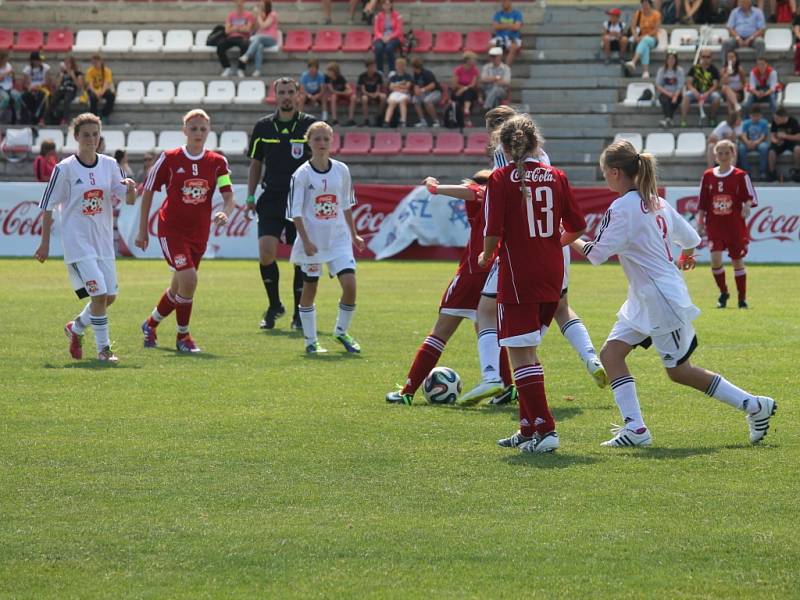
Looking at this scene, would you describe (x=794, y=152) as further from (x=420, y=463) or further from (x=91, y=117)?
(x=420, y=463)

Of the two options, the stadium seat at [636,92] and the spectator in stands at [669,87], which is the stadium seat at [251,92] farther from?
the spectator in stands at [669,87]

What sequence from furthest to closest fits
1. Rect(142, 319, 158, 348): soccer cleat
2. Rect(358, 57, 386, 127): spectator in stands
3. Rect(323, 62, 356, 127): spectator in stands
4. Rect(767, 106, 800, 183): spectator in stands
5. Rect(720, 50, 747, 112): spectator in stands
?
Rect(358, 57, 386, 127): spectator in stands
Rect(323, 62, 356, 127): spectator in stands
Rect(720, 50, 747, 112): spectator in stands
Rect(767, 106, 800, 183): spectator in stands
Rect(142, 319, 158, 348): soccer cleat

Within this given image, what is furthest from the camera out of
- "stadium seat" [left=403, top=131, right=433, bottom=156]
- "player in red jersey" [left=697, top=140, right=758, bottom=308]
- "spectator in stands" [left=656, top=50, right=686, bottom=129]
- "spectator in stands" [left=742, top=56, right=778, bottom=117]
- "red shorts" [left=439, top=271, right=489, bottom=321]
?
"stadium seat" [left=403, top=131, right=433, bottom=156]

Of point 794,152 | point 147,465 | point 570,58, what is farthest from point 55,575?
point 570,58

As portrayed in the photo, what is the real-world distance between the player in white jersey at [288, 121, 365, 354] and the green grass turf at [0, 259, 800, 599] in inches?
19.4

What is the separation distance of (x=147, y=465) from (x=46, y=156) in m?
20.2

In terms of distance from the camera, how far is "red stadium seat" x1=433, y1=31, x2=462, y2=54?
31375 mm

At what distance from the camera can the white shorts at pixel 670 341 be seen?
7.51 metres

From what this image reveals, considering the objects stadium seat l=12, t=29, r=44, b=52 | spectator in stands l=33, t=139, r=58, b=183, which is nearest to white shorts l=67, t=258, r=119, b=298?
spectator in stands l=33, t=139, r=58, b=183

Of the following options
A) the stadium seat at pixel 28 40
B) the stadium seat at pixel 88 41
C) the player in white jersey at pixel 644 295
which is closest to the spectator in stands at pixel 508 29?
the stadium seat at pixel 88 41

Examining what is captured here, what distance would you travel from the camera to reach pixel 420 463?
7.11 m

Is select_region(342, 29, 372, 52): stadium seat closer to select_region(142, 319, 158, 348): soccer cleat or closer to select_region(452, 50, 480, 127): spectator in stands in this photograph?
select_region(452, 50, 480, 127): spectator in stands

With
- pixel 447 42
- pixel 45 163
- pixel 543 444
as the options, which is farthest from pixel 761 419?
pixel 447 42

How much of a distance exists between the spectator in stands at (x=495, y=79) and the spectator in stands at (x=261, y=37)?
18.7 ft
